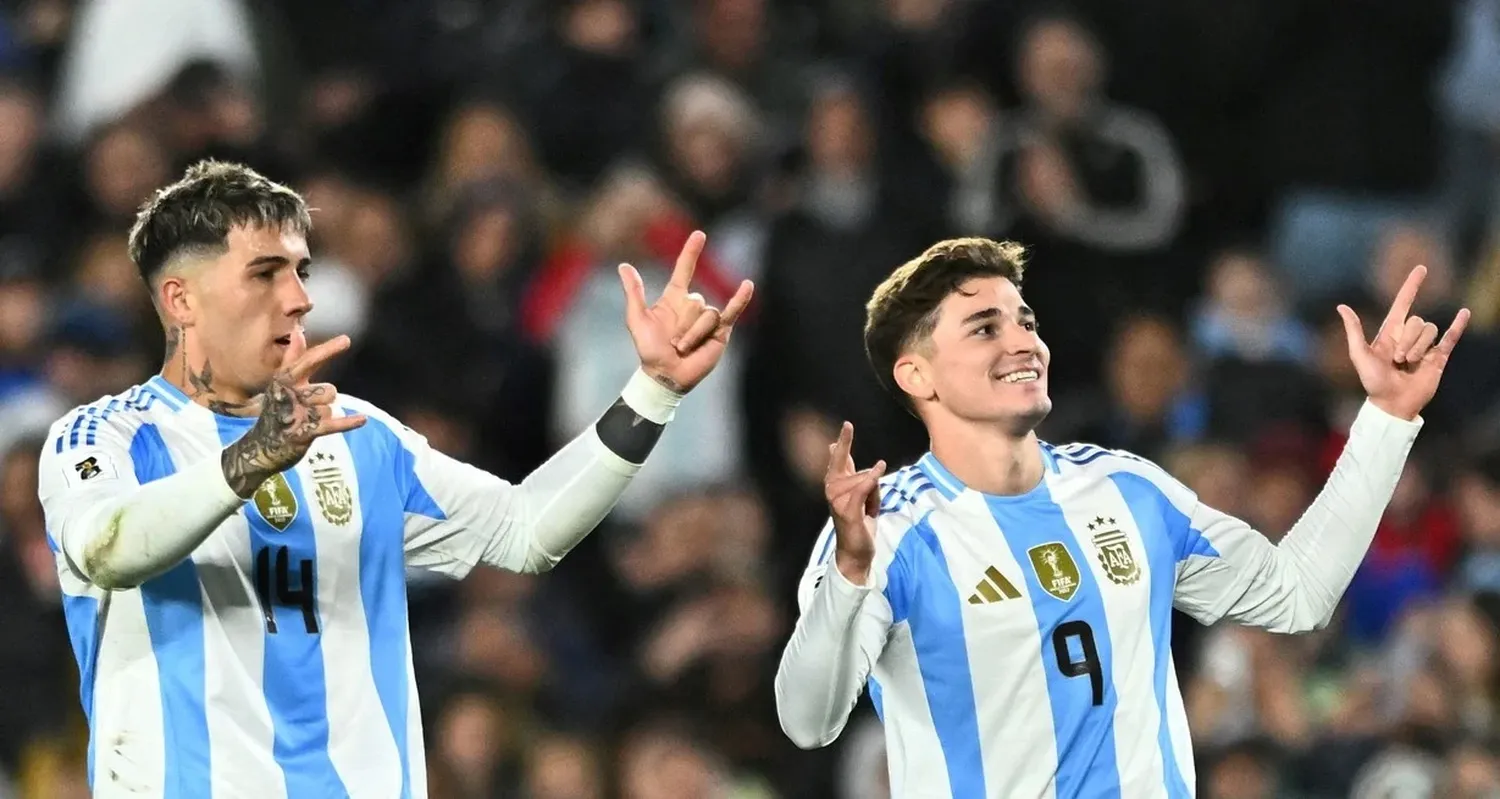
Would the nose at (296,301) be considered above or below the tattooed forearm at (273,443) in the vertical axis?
above

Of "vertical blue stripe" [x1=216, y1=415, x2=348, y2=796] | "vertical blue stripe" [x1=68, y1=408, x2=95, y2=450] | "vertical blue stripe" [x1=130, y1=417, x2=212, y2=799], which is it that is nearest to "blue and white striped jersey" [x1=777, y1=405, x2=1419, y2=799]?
"vertical blue stripe" [x1=216, y1=415, x2=348, y2=796]

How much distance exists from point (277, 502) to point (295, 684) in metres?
0.40

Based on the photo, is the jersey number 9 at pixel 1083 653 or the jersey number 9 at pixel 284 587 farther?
the jersey number 9 at pixel 1083 653

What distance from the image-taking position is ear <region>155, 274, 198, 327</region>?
18.6ft

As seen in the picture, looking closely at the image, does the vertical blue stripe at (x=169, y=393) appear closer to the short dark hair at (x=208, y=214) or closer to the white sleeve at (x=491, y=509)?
the short dark hair at (x=208, y=214)

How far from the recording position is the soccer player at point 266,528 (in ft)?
17.8

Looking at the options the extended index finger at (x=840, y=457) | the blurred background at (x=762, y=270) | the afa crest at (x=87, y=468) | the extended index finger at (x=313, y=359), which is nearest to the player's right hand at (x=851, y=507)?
the extended index finger at (x=840, y=457)

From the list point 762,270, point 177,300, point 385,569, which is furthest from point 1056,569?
point 762,270

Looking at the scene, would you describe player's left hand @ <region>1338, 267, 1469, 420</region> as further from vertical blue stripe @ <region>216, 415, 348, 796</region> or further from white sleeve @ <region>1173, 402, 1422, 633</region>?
vertical blue stripe @ <region>216, 415, 348, 796</region>

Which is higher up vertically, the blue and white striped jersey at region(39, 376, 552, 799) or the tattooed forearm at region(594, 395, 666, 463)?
the tattooed forearm at region(594, 395, 666, 463)

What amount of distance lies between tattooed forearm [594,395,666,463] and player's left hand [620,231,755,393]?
100 millimetres

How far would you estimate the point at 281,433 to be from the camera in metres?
5.04

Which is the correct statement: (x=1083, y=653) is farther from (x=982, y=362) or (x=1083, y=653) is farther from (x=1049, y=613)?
(x=982, y=362)

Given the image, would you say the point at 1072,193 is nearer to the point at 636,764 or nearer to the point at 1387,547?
the point at 1387,547
